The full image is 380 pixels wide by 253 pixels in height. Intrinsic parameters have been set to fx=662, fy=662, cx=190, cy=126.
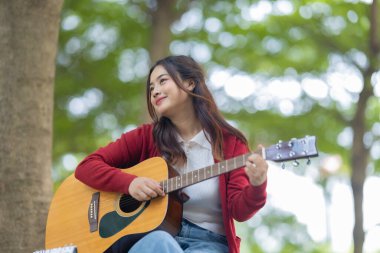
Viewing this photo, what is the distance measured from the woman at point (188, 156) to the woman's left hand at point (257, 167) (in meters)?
0.07

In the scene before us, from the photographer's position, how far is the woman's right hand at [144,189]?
3373 mm

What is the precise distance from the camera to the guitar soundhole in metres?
3.52

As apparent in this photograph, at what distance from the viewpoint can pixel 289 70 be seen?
974 cm

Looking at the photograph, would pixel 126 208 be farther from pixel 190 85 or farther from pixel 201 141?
pixel 190 85

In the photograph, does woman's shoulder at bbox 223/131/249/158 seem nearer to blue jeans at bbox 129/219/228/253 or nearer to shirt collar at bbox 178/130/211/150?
shirt collar at bbox 178/130/211/150

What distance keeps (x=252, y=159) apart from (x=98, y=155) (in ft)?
3.79

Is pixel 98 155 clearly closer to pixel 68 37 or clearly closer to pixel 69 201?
pixel 69 201

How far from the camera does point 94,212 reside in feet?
12.1

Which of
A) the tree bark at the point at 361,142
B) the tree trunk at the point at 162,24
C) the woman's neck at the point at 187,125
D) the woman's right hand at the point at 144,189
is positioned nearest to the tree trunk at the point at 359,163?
the tree bark at the point at 361,142

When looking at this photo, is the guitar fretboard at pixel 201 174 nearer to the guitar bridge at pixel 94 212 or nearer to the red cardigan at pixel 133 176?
the red cardigan at pixel 133 176

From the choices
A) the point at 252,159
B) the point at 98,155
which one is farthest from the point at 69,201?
the point at 252,159

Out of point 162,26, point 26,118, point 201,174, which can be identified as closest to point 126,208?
point 201,174

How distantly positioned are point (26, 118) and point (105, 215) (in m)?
1.26

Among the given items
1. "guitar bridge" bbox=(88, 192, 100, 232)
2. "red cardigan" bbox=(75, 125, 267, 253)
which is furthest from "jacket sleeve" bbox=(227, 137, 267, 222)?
"guitar bridge" bbox=(88, 192, 100, 232)
